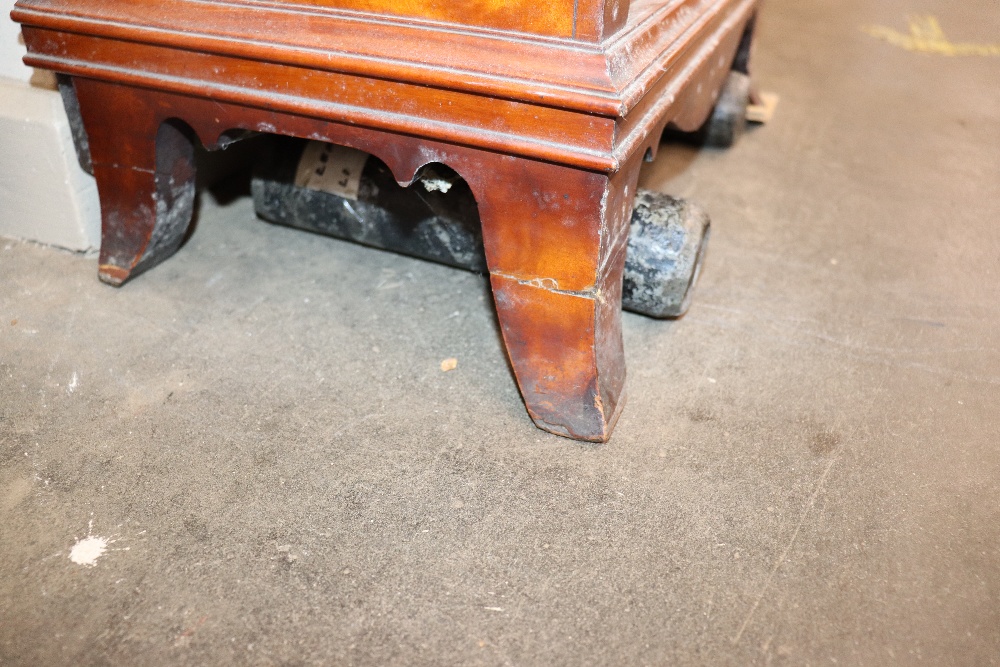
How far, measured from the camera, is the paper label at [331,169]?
5.24ft

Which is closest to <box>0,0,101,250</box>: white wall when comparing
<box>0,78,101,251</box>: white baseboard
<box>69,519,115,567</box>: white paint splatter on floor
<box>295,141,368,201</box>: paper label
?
<box>0,78,101,251</box>: white baseboard

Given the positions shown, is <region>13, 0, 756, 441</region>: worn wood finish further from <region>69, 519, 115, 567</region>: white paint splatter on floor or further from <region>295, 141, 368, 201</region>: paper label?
<region>69, 519, 115, 567</region>: white paint splatter on floor

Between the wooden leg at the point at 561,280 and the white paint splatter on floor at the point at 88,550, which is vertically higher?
the wooden leg at the point at 561,280

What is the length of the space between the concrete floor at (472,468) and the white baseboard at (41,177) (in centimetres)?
6

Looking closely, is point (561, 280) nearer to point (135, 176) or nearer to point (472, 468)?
point (472, 468)

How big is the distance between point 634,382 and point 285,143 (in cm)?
95

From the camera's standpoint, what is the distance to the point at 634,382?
1.36m

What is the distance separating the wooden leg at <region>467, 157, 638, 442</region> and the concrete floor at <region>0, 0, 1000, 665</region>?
7cm

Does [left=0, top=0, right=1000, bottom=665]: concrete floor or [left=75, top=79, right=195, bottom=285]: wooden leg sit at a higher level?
[left=75, top=79, right=195, bottom=285]: wooden leg

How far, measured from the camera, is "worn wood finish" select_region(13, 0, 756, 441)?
968 mm

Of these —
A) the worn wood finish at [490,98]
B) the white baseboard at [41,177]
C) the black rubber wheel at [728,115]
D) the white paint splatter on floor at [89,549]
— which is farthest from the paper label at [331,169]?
the black rubber wheel at [728,115]

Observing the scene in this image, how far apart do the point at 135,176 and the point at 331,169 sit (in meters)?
0.39

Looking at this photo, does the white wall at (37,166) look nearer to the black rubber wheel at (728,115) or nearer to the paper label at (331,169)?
the paper label at (331,169)

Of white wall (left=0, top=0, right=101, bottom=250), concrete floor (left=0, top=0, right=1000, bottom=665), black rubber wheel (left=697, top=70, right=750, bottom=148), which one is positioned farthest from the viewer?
black rubber wheel (left=697, top=70, right=750, bottom=148)
